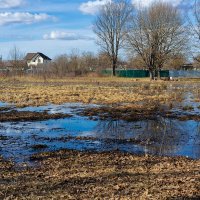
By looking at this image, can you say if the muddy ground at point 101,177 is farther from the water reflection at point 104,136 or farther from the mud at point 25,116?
the mud at point 25,116

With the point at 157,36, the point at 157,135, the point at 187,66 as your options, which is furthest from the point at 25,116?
the point at 187,66

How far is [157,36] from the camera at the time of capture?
65188 millimetres

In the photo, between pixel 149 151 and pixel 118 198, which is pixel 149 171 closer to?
pixel 118 198

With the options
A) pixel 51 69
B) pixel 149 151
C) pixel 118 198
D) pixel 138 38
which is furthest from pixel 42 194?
pixel 51 69

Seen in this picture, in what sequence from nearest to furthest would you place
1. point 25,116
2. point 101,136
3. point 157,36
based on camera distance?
point 101,136 → point 25,116 → point 157,36

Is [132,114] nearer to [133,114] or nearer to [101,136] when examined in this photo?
[133,114]

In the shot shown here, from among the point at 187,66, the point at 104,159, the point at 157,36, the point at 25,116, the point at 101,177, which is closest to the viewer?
the point at 101,177

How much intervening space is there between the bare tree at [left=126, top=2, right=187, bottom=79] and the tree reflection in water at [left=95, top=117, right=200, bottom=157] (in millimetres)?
49769

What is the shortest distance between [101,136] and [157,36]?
5425 centimetres

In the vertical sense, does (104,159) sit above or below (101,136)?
above

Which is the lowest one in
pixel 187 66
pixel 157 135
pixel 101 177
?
pixel 157 135

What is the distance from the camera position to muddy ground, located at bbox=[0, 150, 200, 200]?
20.3 feet

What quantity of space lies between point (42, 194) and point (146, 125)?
32.8 ft

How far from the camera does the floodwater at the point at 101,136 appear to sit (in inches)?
434
